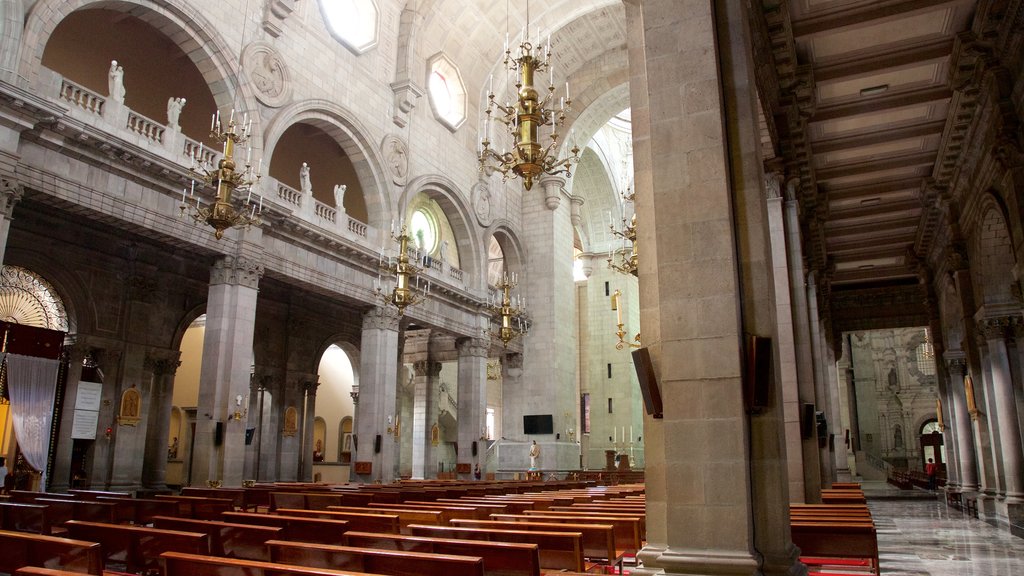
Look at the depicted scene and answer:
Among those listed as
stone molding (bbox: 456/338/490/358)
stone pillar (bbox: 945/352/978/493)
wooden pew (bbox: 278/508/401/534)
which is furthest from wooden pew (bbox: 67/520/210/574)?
stone molding (bbox: 456/338/490/358)

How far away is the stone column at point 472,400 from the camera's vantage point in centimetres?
2539

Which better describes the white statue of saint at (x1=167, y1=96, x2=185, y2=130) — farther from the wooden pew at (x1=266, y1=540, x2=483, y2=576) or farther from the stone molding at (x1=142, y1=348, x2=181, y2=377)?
the wooden pew at (x1=266, y1=540, x2=483, y2=576)

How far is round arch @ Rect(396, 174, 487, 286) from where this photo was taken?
80.2ft

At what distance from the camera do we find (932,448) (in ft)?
125

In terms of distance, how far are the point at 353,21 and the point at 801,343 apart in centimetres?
1678

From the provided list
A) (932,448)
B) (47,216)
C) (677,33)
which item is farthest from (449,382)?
(677,33)

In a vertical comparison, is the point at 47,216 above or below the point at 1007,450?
above

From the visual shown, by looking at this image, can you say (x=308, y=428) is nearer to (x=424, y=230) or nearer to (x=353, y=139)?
(x=424, y=230)

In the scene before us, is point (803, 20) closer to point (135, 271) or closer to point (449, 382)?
point (135, 271)

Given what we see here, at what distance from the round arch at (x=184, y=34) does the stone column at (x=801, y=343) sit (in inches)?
491

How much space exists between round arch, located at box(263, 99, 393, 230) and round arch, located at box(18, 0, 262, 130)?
1.33 m

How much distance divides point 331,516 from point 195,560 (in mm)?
3157

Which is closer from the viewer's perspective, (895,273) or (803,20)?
(803,20)

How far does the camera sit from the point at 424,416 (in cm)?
2964
